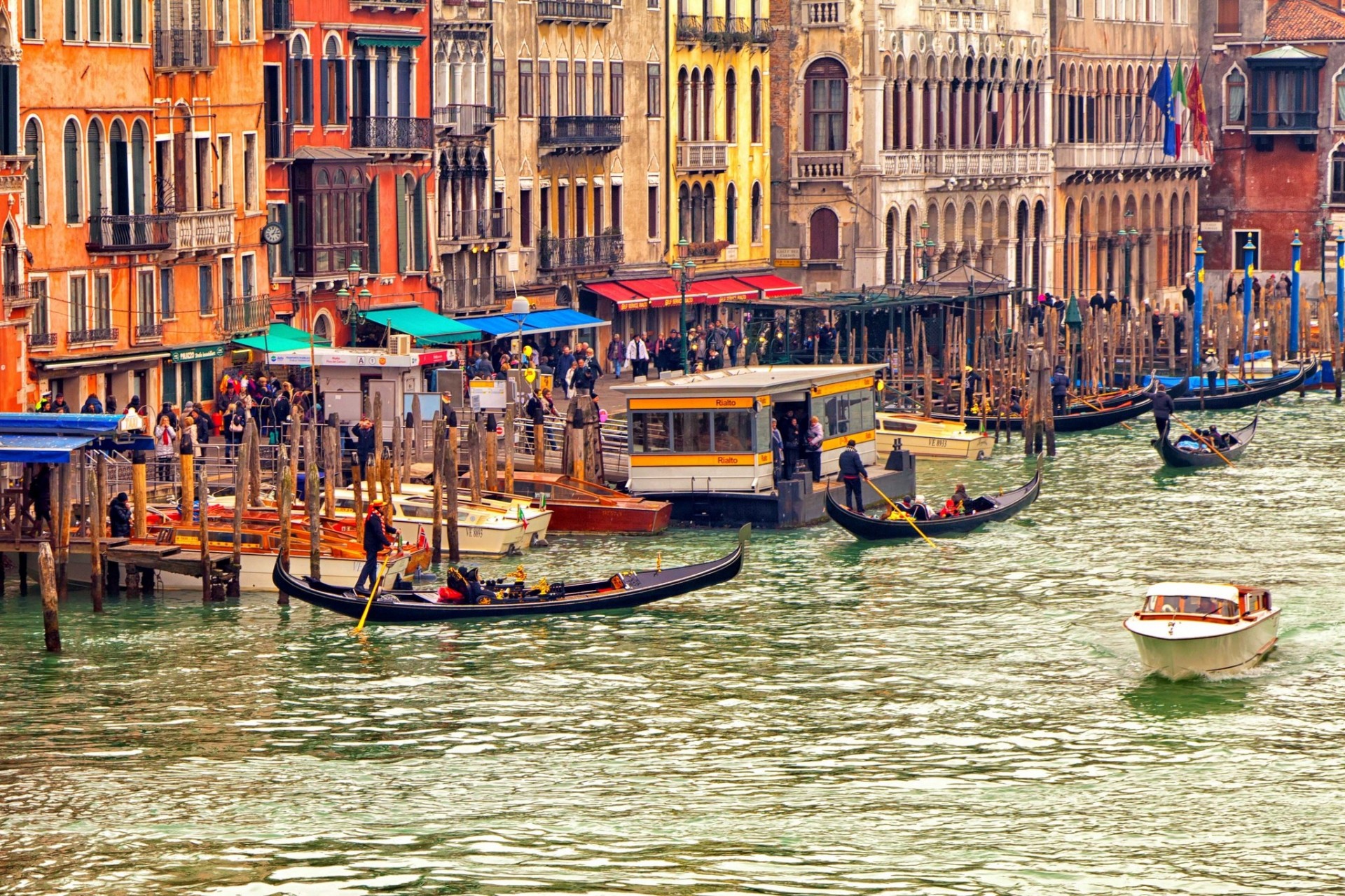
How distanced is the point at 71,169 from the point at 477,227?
50.8 feet

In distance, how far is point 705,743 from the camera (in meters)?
33.7

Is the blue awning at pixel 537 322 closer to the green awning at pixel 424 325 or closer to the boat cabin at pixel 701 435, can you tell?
the green awning at pixel 424 325

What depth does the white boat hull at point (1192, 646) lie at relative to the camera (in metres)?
36.3

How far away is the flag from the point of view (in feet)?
291

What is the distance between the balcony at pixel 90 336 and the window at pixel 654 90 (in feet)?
78.4

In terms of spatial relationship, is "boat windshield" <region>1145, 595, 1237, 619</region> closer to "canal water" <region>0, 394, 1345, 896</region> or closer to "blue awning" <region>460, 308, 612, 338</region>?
"canal water" <region>0, 394, 1345, 896</region>

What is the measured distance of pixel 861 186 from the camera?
268 feet

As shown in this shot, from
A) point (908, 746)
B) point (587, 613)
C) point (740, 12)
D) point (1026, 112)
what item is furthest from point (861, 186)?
point (908, 746)

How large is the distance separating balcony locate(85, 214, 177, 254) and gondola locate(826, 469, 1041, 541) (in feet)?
44.5

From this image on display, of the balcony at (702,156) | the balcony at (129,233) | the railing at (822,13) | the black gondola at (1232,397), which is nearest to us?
the balcony at (129,233)

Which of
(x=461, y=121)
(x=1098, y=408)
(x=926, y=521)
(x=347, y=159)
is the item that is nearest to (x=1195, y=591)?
(x=926, y=521)

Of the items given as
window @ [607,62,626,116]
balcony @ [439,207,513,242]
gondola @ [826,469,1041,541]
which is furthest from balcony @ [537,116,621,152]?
gondola @ [826,469,1041,541]

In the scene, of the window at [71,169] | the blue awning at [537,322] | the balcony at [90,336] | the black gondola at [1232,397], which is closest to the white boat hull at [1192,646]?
the balcony at [90,336]

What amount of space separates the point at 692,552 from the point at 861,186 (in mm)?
36024
